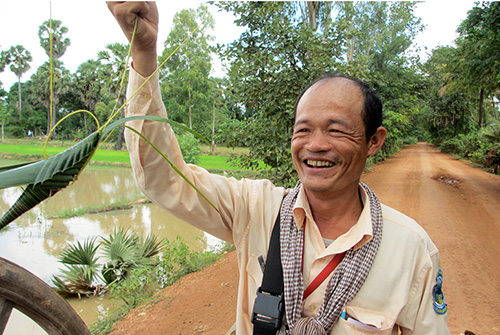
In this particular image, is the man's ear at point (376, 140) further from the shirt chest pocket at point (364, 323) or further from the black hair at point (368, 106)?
the shirt chest pocket at point (364, 323)

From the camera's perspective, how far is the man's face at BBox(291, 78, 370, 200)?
120 cm

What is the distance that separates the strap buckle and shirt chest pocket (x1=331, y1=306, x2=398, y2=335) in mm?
201

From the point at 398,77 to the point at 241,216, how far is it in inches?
661

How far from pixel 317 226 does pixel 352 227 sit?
14 cm

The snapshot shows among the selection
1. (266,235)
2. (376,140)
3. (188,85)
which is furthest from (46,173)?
(188,85)

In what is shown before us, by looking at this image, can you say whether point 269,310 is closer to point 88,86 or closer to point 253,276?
point 253,276

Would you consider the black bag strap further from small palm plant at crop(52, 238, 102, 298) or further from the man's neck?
small palm plant at crop(52, 238, 102, 298)

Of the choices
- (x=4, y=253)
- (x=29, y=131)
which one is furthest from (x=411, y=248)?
(x=29, y=131)

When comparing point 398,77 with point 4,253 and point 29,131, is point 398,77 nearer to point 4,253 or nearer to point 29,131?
point 4,253

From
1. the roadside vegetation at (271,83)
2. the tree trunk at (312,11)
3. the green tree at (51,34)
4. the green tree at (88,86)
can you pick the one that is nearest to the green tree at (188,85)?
the green tree at (88,86)

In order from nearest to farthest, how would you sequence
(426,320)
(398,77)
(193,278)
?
(426,320), (193,278), (398,77)

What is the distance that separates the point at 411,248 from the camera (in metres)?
1.18

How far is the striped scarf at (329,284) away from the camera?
1101 millimetres

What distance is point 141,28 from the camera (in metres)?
0.92
